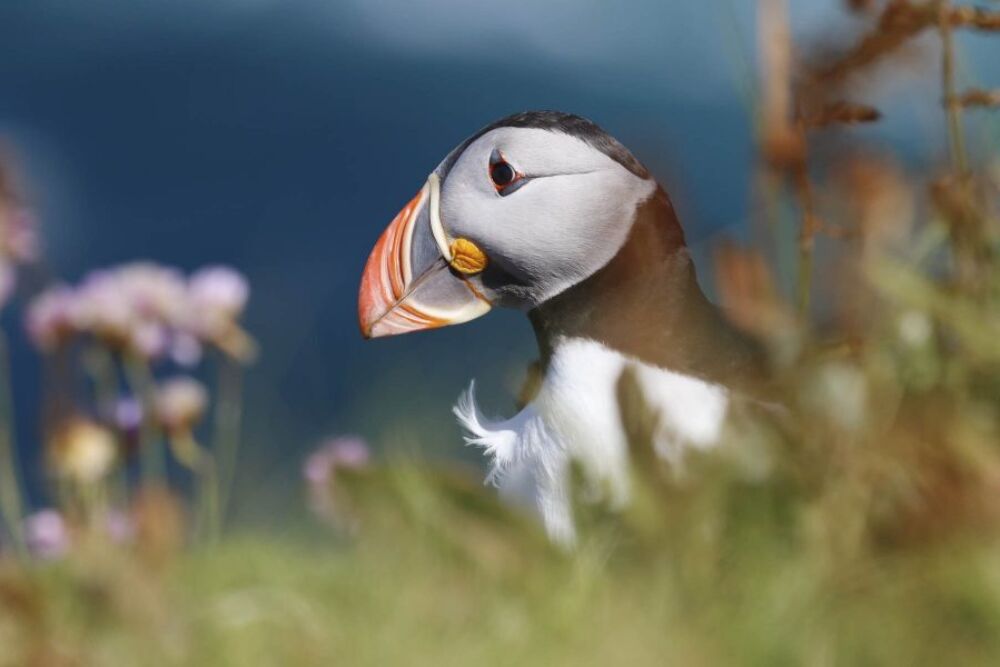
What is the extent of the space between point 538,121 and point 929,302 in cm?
164

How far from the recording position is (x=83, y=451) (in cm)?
280

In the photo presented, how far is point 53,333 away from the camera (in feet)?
10.6

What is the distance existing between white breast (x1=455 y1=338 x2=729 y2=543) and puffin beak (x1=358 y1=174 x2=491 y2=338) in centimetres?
41

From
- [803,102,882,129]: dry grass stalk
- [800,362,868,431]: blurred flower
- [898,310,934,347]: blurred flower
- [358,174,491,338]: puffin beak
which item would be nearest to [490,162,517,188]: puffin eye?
[358,174,491,338]: puffin beak

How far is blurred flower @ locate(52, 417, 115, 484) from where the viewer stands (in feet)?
8.86

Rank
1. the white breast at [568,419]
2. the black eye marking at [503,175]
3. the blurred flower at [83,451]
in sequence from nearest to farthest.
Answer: the blurred flower at [83,451]
the white breast at [568,419]
the black eye marking at [503,175]

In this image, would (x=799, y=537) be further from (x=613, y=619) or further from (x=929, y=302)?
(x=929, y=302)

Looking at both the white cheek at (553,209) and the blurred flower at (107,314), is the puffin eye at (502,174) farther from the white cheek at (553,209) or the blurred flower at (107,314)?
the blurred flower at (107,314)

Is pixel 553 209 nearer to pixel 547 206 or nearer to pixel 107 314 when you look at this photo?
pixel 547 206

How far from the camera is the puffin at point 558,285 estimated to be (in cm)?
297

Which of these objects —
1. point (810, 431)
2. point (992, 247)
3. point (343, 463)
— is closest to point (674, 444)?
point (810, 431)

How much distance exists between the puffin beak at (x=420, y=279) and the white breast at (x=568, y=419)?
406 millimetres

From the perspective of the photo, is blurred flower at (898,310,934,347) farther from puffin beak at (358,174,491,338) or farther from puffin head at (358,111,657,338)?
puffin beak at (358,174,491,338)

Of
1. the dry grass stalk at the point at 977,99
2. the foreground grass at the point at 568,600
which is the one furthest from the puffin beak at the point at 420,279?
the foreground grass at the point at 568,600
